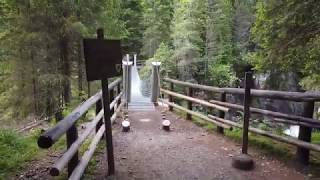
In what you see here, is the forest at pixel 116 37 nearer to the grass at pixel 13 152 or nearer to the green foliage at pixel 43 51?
the green foliage at pixel 43 51

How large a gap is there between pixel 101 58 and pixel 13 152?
298 cm

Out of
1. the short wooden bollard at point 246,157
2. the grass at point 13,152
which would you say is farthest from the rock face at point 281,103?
the grass at point 13,152

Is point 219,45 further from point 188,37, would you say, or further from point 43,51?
point 43,51

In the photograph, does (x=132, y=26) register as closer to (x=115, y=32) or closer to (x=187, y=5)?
(x=187, y=5)

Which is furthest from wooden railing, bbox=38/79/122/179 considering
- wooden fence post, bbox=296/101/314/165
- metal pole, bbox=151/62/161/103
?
metal pole, bbox=151/62/161/103

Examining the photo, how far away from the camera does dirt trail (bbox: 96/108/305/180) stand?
17.4 feet

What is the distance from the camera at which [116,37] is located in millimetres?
19312

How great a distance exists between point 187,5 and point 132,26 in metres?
10.2

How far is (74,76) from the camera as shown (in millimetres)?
15867

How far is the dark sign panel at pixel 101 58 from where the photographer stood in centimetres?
464

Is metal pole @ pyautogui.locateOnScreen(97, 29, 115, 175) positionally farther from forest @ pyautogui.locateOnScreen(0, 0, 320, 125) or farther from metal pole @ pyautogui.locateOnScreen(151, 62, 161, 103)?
metal pole @ pyautogui.locateOnScreen(151, 62, 161, 103)

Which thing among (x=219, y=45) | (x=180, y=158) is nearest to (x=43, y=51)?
(x=180, y=158)

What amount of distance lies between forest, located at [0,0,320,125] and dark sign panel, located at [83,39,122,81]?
4.48 meters

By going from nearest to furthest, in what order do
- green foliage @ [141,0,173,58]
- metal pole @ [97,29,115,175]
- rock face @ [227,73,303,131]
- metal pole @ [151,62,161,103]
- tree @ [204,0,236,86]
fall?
metal pole @ [97,29,115,175] < metal pole @ [151,62,161,103] < rock face @ [227,73,303,131] < tree @ [204,0,236,86] < green foliage @ [141,0,173,58]
